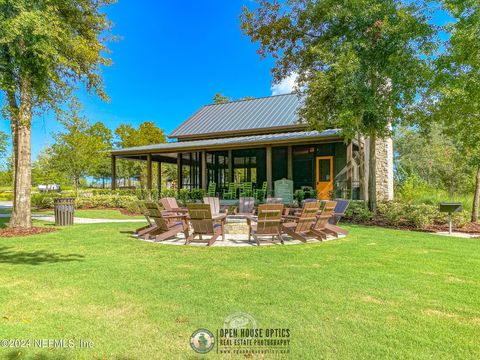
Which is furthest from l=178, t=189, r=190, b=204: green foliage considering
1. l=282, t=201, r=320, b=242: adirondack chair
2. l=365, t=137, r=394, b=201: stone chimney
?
l=282, t=201, r=320, b=242: adirondack chair

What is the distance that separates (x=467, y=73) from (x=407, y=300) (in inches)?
360

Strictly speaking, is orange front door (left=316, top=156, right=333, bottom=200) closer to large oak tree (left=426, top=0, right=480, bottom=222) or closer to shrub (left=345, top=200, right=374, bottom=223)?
shrub (left=345, top=200, right=374, bottom=223)

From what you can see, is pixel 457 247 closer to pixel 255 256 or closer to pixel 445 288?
pixel 445 288

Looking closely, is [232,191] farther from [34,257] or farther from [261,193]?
[34,257]

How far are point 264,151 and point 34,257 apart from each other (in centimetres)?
1541

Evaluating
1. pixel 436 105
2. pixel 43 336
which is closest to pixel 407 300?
pixel 43 336

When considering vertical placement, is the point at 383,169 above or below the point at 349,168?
above

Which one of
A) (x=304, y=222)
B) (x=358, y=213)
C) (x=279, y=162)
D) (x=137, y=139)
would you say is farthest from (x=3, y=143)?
(x=137, y=139)

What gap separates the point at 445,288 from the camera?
429cm

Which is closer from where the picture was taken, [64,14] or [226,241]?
[226,241]

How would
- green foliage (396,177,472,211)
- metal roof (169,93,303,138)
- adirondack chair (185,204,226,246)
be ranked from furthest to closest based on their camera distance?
metal roof (169,93,303,138)
green foliage (396,177,472,211)
adirondack chair (185,204,226,246)

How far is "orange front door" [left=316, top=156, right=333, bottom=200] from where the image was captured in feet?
58.0

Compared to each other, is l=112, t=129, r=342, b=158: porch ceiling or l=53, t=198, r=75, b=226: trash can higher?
l=112, t=129, r=342, b=158: porch ceiling

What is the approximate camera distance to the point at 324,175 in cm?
1820
